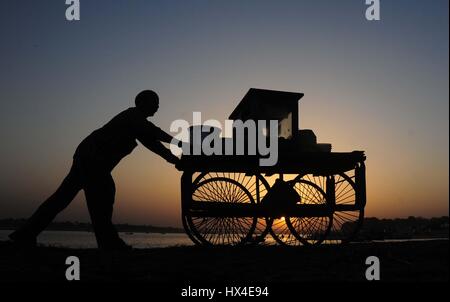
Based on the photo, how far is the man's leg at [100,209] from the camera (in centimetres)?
686

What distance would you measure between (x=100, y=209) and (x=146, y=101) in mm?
1907

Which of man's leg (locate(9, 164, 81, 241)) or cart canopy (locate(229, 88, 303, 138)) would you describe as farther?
cart canopy (locate(229, 88, 303, 138))

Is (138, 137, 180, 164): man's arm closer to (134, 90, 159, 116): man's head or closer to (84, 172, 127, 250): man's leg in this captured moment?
(134, 90, 159, 116): man's head

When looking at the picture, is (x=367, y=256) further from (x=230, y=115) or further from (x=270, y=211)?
(x=230, y=115)

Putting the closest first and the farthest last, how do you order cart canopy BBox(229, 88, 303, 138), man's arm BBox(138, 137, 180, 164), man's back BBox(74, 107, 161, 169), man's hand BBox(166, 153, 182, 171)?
Result: man's back BBox(74, 107, 161, 169), man's arm BBox(138, 137, 180, 164), man's hand BBox(166, 153, 182, 171), cart canopy BBox(229, 88, 303, 138)

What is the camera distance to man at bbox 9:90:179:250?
6.83 metres

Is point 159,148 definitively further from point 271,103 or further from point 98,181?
point 271,103

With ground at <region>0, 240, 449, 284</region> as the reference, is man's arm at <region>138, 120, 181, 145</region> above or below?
above

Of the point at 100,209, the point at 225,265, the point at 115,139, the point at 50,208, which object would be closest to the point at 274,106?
the point at 115,139

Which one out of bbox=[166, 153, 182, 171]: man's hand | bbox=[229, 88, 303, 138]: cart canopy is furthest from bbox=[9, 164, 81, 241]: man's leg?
bbox=[229, 88, 303, 138]: cart canopy

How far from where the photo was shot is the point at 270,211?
8078 millimetres

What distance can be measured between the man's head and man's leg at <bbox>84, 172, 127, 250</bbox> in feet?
4.16

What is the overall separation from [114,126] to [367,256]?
4.32 meters
